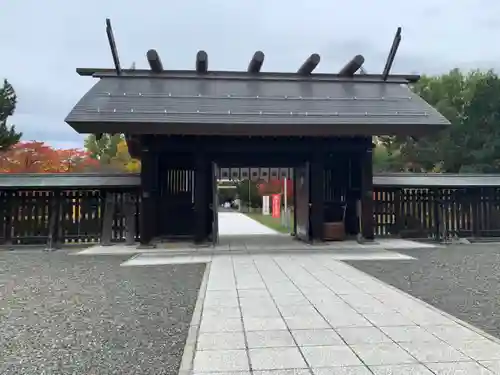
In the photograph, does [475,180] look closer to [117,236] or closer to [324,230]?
[324,230]

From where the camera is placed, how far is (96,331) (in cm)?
396

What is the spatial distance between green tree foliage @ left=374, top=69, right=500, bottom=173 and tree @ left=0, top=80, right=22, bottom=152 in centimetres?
2030

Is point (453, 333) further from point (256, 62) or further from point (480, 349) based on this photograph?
point (256, 62)

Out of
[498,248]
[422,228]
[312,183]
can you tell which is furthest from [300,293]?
[422,228]

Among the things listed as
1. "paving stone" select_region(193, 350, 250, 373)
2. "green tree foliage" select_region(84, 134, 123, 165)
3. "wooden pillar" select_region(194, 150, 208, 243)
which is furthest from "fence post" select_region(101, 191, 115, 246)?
"green tree foliage" select_region(84, 134, 123, 165)

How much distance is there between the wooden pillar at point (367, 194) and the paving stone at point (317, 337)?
23.7 feet

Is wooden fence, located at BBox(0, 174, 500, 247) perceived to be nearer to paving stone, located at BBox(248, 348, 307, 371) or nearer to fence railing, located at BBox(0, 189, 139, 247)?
fence railing, located at BBox(0, 189, 139, 247)

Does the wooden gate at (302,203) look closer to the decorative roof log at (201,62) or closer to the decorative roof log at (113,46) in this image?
the decorative roof log at (201,62)

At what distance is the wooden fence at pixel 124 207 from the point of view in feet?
36.8

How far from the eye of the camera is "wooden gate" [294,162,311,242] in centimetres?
1076

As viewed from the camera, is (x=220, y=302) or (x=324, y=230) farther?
(x=324, y=230)

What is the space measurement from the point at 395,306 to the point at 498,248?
22.9ft

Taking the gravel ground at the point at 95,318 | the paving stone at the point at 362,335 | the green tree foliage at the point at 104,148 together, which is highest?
the green tree foliage at the point at 104,148

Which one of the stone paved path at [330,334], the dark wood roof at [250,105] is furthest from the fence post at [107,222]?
the stone paved path at [330,334]
